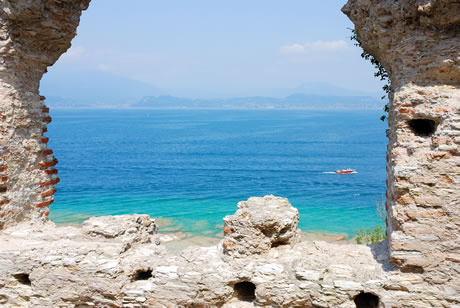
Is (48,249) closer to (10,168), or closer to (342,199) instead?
(10,168)

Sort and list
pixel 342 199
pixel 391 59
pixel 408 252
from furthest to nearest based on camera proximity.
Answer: pixel 342 199 < pixel 391 59 < pixel 408 252

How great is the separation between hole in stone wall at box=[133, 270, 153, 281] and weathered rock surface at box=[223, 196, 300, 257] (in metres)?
1.21

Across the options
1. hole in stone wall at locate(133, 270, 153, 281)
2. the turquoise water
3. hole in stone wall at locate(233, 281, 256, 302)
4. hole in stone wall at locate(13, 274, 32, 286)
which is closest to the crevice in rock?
hole in stone wall at locate(233, 281, 256, 302)

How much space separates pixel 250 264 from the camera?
5770mm

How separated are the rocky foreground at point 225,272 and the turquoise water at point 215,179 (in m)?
14.2

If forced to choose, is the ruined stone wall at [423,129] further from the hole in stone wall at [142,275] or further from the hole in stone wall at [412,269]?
the hole in stone wall at [142,275]

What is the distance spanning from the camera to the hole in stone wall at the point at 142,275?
6130mm

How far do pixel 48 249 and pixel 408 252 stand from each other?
15.9 ft

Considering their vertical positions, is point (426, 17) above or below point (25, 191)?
above

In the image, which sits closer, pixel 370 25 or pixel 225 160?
pixel 370 25

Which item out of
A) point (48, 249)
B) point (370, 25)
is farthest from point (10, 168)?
point (370, 25)

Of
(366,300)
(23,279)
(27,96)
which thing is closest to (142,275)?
(23,279)

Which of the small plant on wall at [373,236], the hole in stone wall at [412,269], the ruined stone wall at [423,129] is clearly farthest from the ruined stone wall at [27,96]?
the small plant on wall at [373,236]

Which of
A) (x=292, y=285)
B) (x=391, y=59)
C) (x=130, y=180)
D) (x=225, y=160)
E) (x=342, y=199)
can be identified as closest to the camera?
(x=292, y=285)
